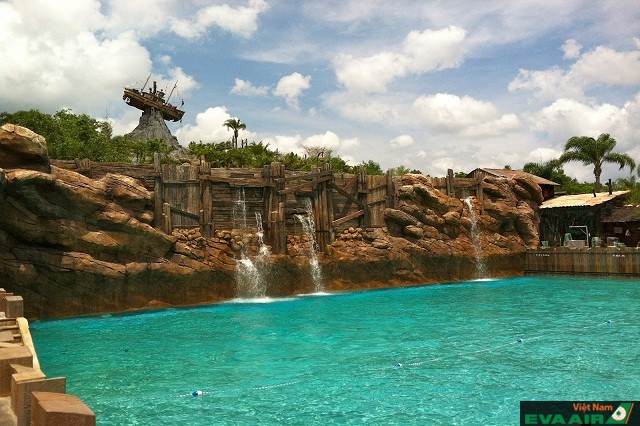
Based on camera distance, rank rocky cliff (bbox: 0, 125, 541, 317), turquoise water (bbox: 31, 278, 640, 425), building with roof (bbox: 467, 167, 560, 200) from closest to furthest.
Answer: turquoise water (bbox: 31, 278, 640, 425) → rocky cliff (bbox: 0, 125, 541, 317) → building with roof (bbox: 467, 167, 560, 200)

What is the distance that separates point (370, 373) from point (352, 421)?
2423 millimetres

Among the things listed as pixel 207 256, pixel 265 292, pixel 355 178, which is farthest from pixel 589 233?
pixel 207 256

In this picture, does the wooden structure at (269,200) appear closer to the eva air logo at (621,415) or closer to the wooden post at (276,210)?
the wooden post at (276,210)

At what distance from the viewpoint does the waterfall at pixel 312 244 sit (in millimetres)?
24453

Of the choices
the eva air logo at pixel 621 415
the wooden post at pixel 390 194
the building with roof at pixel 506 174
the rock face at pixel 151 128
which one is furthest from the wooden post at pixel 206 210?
the rock face at pixel 151 128

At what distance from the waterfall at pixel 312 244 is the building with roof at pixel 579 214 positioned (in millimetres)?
16294

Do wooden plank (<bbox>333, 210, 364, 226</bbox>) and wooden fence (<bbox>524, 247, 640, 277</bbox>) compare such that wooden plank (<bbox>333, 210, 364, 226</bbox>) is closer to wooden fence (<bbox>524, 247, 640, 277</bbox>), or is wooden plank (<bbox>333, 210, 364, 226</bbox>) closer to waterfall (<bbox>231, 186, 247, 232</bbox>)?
waterfall (<bbox>231, 186, 247, 232</bbox>)

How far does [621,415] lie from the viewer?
5594 millimetres

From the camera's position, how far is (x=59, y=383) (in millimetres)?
4566

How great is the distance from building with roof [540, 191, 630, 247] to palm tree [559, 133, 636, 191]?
8223 mm

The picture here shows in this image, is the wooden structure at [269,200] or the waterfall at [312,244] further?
the waterfall at [312,244]

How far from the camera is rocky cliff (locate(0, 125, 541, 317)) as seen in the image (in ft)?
57.3

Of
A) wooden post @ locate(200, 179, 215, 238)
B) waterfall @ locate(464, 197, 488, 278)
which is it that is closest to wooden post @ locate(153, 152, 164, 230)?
wooden post @ locate(200, 179, 215, 238)

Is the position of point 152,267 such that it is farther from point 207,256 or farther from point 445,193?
point 445,193
